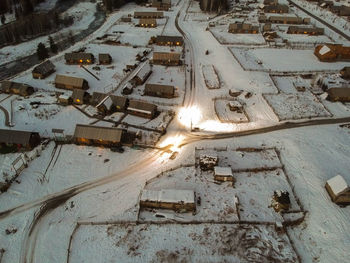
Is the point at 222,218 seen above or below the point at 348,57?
below

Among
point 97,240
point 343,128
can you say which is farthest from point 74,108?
point 343,128

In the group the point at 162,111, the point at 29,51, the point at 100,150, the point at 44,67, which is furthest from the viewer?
the point at 29,51

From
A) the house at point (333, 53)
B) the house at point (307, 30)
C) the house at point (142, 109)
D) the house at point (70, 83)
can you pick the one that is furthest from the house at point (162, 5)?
the house at point (142, 109)

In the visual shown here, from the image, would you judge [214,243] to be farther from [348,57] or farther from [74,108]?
[348,57]

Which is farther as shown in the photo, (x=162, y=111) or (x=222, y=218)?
(x=162, y=111)

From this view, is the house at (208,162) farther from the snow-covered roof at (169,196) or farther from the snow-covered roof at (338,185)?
the snow-covered roof at (338,185)

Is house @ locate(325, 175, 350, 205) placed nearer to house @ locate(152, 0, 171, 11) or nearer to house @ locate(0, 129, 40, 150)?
house @ locate(0, 129, 40, 150)

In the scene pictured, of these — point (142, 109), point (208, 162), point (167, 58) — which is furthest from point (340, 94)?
point (142, 109)
